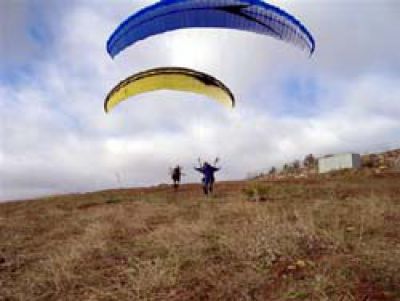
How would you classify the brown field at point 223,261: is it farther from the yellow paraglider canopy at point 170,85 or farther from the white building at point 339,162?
the white building at point 339,162

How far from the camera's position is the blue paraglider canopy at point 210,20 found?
1059 cm

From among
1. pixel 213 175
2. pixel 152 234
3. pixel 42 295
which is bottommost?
pixel 42 295

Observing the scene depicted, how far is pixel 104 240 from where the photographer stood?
9.73m

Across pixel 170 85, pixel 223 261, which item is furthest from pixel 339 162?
pixel 223 261

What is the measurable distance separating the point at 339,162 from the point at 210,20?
20.7 m

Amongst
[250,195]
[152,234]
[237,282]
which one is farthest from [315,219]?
[250,195]

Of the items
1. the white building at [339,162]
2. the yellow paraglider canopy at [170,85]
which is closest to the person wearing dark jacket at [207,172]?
the yellow paraglider canopy at [170,85]

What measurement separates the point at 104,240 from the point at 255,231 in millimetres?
3166

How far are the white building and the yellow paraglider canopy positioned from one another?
15941mm

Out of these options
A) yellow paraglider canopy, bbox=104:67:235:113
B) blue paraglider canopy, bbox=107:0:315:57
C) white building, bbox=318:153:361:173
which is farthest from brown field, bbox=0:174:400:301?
white building, bbox=318:153:361:173

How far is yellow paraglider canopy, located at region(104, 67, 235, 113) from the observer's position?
1466cm

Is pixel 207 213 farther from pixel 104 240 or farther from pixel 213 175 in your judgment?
pixel 213 175

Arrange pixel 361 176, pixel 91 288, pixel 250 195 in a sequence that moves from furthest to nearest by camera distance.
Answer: pixel 361 176
pixel 250 195
pixel 91 288

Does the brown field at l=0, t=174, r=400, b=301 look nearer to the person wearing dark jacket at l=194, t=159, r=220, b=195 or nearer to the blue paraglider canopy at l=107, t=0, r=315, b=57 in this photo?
the blue paraglider canopy at l=107, t=0, r=315, b=57
